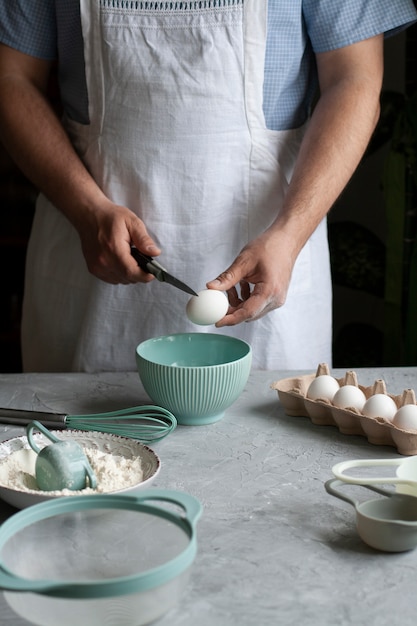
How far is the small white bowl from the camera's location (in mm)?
904

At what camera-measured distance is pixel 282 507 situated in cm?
96

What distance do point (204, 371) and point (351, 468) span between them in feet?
0.76

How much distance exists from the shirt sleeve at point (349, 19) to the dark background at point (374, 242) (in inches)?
30.3

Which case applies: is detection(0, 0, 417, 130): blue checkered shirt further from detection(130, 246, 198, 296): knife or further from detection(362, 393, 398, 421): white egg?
detection(362, 393, 398, 421): white egg

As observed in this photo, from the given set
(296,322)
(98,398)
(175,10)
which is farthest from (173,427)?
(175,10)

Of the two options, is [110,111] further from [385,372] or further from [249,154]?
[385,372]

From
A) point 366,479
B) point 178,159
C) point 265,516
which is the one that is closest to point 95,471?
point 265,516

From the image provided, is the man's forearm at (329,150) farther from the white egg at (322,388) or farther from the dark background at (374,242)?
the dark background at (374,242)

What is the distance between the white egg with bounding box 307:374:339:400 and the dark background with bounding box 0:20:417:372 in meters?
1.23

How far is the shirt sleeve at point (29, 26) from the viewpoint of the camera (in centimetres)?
160

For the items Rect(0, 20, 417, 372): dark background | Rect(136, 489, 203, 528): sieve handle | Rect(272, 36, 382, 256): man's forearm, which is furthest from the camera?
Rect(0, 20, 417, 372): dark background

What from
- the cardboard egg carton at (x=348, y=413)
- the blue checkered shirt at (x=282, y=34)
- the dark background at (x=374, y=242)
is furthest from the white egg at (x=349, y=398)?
the dark background at (x=374, y=242)

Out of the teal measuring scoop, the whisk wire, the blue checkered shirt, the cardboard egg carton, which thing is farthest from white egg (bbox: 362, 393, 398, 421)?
the blue checkered shirt

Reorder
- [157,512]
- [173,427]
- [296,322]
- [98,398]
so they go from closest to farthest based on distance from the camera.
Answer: [157,512] < [173,427] < [98,398] < [296,322]
